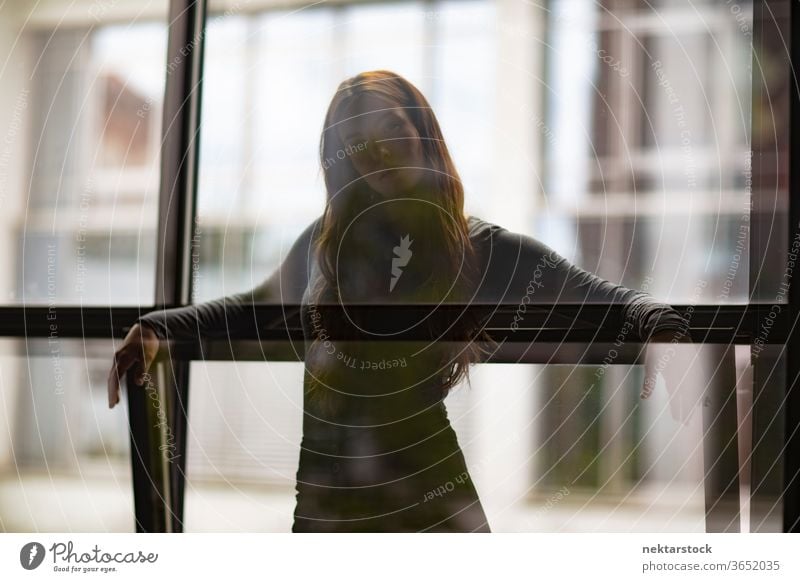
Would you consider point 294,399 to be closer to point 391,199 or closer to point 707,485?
point 391,199

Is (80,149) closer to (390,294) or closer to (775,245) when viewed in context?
(390,294)

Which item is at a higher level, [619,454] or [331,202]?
[331,202]

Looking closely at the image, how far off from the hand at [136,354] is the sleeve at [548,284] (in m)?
0.30

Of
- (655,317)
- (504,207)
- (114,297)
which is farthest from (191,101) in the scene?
(655,317)

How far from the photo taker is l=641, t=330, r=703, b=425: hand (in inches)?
20.2

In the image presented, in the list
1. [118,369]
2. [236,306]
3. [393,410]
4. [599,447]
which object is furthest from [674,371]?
[118,369]

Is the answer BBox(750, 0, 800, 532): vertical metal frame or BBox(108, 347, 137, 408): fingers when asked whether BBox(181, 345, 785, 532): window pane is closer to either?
BBox(750, 0, 800, 532): vertical metal frame

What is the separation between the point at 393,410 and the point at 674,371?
24 centimetres

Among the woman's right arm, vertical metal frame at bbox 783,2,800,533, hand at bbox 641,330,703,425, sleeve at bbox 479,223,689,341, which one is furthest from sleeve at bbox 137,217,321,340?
vertical metal frame at bbox 783,2,800,533

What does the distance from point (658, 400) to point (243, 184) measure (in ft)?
1.33

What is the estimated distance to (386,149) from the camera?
53cm

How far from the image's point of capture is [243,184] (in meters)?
→ 0.54
